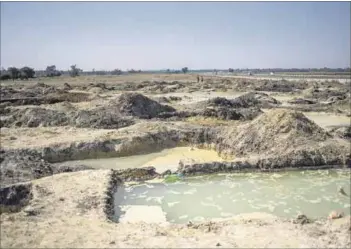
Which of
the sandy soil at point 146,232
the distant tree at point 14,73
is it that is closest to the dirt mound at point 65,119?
the sandy soil at point 146,232

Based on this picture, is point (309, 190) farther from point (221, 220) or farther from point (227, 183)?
point (221, 220)

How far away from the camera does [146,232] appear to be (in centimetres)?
866

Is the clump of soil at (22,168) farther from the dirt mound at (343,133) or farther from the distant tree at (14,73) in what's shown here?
the distant tree at (14,73)

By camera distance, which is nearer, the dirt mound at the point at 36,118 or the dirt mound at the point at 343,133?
the dirt mound at the point at 343,133

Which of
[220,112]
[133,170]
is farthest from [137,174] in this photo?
[220,112]

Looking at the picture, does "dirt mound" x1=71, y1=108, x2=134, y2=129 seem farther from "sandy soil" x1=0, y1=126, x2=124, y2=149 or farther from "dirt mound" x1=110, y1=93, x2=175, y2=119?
"dirt mound" x1=110, y1=93, x2=175, y2=119

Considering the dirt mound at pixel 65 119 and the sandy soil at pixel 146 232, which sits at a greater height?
the dirt mound at pixel 65 119

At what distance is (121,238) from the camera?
8227 millimetres

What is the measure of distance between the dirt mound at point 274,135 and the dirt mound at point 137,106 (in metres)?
8.68

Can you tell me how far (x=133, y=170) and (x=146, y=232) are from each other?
538 cm

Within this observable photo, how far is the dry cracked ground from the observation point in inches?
325

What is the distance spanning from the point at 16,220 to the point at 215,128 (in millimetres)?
11595

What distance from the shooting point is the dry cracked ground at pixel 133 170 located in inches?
325

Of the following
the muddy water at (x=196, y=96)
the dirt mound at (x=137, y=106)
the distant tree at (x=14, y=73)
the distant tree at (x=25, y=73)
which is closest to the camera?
the dirt mound at (x=137, y=106)
